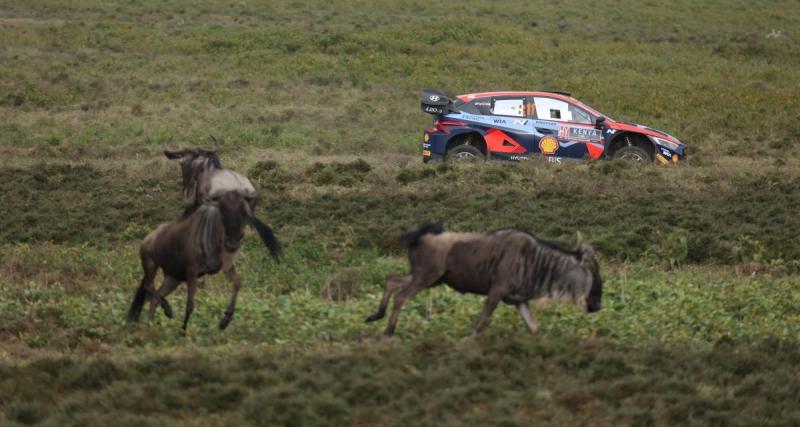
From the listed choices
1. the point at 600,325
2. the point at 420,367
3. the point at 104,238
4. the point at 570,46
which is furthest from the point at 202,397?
Result: the point at 570,46

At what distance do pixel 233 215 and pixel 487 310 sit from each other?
259cm

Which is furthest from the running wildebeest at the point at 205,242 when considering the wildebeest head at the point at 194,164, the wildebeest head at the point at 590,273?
→ the wildebeest head at the point at 590,273

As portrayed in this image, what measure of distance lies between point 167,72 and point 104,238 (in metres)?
17.8

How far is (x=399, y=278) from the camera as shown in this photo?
1078 cm

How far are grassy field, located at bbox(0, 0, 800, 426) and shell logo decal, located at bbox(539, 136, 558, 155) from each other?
1351mm

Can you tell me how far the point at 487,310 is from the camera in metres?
10.6

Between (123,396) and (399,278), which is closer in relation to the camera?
(123,396)

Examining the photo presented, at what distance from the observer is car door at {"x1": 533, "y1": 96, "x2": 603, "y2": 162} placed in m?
22.4

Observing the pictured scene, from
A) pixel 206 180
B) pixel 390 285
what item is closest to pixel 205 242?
pixel 206 180

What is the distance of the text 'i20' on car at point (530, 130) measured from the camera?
22375 mm

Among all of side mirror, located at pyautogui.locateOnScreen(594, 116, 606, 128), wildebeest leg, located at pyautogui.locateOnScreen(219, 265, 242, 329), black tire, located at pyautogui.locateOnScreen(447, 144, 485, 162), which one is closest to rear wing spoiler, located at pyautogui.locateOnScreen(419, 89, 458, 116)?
black tire, located at pyautogui.locateOnScreen(447, 144, 485, 162)

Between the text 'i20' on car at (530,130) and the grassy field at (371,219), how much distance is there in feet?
3.21

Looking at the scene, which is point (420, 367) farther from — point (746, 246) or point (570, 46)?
point (570, 46)

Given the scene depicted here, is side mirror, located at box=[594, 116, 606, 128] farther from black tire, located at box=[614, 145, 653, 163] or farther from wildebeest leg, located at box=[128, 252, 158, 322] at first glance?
wildebeest leg, located at box=[128, 252, 158, 322]
